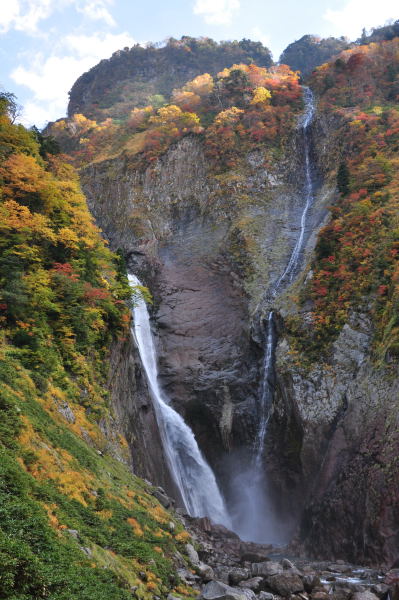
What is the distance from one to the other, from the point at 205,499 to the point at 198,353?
9869 millimetres

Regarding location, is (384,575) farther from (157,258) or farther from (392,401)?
(157,258)

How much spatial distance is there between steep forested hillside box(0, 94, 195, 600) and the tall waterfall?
7.14 meters

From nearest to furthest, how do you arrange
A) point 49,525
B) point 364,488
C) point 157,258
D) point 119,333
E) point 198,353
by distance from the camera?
point 49,525 < point 364,488 < point 119,333 < point 198,353 < point 157,258

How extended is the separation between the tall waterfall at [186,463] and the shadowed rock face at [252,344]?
2.63ft

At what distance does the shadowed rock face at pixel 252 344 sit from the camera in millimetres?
18125

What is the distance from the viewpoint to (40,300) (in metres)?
15.8

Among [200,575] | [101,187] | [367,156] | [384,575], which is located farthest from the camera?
[101,187]

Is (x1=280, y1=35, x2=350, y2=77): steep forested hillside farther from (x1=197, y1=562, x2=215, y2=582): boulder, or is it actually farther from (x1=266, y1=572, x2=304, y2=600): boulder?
(x1=197, y1=562, x2=215, y2=582): boulder

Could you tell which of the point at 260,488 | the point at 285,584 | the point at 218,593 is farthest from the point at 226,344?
the point at 218,593

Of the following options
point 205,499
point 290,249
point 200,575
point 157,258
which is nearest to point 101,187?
point 157,258

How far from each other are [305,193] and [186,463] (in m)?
28.2

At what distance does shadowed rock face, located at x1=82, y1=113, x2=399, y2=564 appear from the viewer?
59.5 ft

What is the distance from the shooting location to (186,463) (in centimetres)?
2555

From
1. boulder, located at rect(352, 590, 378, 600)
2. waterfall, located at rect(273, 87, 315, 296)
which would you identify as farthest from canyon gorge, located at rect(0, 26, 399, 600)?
waterfall, located at rect(273, 87, 315, 296)
